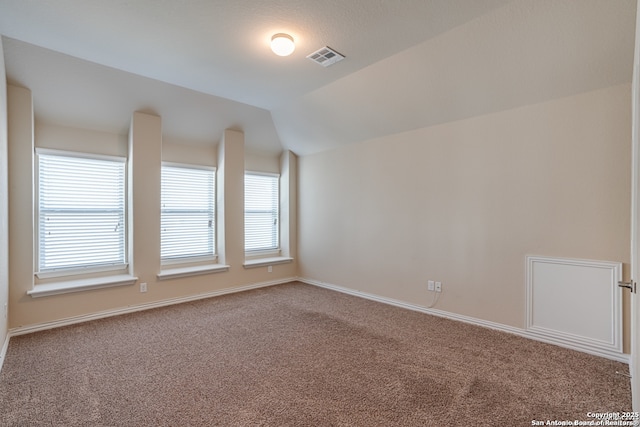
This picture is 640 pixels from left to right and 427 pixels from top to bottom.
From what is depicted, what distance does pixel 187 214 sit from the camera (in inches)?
190

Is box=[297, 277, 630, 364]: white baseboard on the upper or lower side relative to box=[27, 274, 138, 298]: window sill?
lower

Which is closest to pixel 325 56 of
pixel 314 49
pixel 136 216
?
pixel 314 49

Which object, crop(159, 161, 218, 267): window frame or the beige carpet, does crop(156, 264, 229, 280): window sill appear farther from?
the beige carpet

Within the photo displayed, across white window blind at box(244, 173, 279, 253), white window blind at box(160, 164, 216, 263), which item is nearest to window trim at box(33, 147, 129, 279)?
white window blind at box(160, 164, 216, 263)

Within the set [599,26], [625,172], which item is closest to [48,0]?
[599,26]

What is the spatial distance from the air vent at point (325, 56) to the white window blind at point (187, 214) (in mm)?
2685

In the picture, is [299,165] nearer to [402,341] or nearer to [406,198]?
[406,198]

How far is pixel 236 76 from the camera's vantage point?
11.8 feet

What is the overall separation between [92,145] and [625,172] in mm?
5739

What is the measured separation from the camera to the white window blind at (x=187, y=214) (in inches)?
181

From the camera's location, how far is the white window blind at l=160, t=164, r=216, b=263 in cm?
460

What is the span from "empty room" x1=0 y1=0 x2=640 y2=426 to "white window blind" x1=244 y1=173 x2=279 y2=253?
1.53 ft

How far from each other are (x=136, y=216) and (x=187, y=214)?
86 centimetres

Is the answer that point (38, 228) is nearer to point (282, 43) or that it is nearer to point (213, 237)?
point (213, 237)
